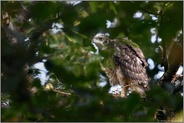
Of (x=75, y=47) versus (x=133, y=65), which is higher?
(x=133, y=65)

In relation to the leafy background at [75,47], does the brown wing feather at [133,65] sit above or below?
above

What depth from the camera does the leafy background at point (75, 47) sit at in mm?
1468

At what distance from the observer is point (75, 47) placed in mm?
1856

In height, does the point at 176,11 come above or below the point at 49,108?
above

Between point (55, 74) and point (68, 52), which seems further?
point (68, 52)

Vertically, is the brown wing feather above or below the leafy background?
above

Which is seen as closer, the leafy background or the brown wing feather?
the leafy background

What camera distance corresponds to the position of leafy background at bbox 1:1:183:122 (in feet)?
4.82

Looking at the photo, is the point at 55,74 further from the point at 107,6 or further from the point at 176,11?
the point at 176,11

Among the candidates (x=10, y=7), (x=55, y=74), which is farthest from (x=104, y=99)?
(x=10, y=7)

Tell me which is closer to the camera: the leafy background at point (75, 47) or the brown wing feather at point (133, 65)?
the leafy background at point (75, 47)

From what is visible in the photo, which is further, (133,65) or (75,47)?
(133,65)

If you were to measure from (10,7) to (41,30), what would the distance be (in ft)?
0.92

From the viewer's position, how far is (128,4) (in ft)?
5.26
